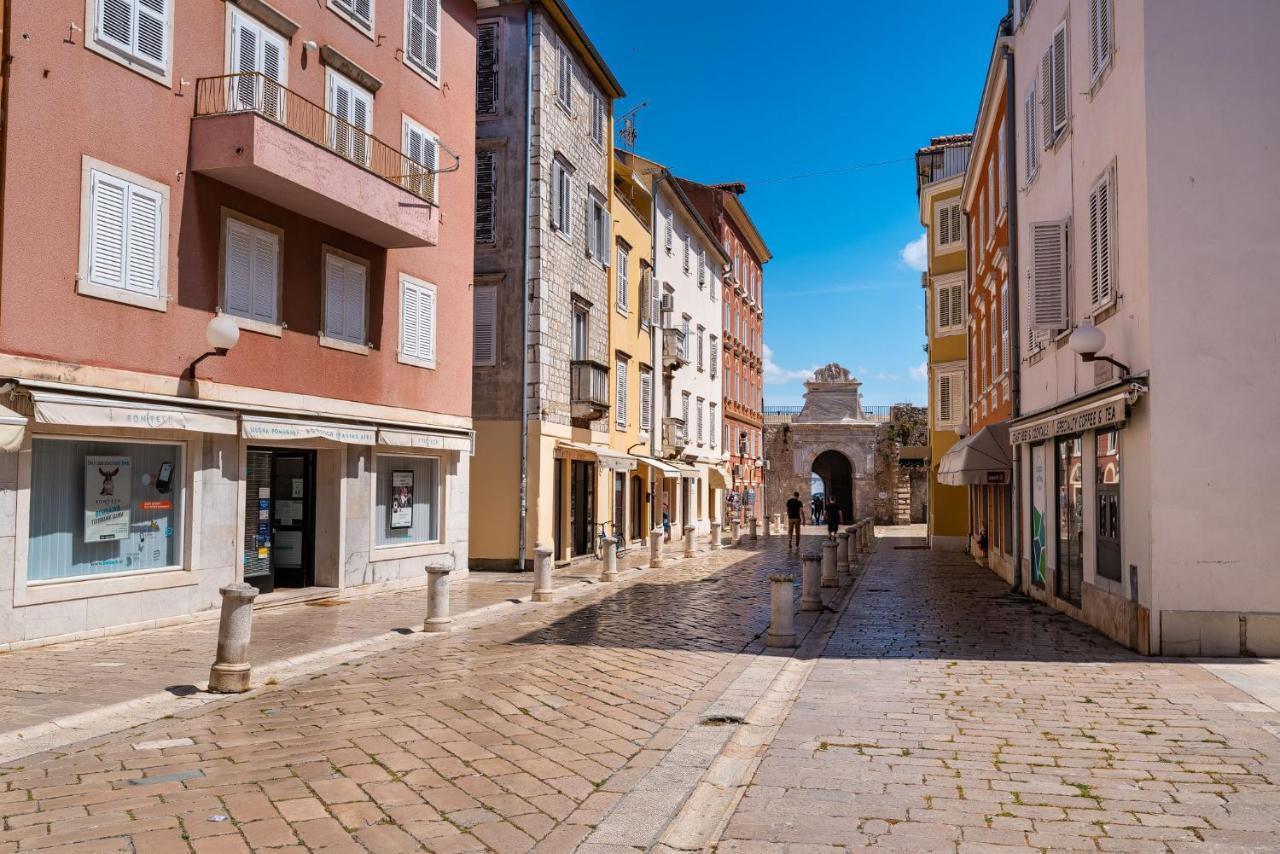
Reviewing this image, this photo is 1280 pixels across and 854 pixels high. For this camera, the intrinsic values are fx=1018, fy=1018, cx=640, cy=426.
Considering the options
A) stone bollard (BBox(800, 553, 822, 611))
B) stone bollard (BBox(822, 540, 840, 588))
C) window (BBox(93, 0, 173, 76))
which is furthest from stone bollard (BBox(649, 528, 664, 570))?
window (BBox(93, 0, 173, 76))

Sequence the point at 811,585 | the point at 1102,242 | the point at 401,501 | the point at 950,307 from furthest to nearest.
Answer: the point at 950,307 < the point at 401,501 < the point at 811,585 < the point at 1102,242

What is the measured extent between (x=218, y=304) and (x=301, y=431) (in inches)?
81.1

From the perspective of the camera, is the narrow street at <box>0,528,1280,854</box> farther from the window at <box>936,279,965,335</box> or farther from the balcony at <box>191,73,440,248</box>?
the window at <box>936,279,965,335</box>

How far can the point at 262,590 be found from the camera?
1449cm

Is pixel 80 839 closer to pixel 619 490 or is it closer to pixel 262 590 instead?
pixel 262 590

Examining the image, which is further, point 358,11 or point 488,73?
point 488,73

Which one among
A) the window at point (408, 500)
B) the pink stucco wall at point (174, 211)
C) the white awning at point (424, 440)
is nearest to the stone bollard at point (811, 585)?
the white awning at point (424, 440)

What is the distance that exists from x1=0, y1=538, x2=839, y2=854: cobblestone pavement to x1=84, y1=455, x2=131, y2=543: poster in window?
6.68ft

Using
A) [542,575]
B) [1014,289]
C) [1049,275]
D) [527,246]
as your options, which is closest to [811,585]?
[542,575]

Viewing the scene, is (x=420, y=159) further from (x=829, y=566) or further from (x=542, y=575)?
(x=829, y=566)

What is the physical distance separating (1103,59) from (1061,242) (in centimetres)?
242

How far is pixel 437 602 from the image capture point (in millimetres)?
12109

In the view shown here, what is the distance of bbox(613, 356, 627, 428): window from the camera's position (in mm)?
27991

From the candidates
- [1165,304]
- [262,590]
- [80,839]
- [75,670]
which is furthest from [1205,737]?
[262,590]
